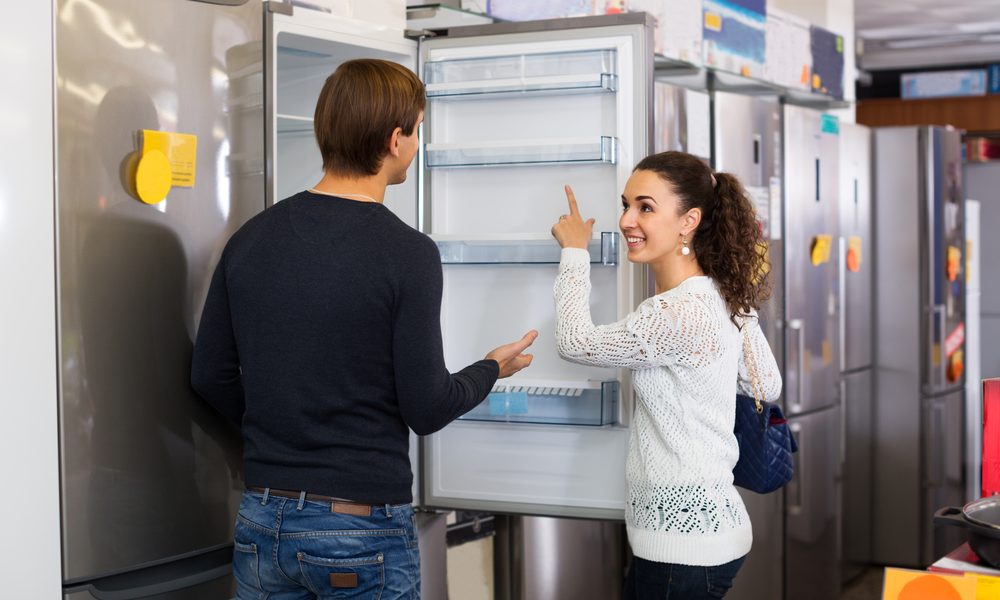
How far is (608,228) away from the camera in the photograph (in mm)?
2352

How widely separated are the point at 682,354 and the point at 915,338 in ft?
10.2

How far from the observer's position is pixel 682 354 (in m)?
1.94

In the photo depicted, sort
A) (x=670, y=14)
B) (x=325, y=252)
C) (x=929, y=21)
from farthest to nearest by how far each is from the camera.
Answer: (x=929, y=21) → (x=670, y=14) → (x=325, y=252)

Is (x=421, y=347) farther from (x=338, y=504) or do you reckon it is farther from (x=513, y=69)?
(x=513, y=69)

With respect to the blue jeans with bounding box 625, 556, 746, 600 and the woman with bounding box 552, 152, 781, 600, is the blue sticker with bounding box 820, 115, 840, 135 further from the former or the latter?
the blue jeans with bounding box 625, 556, 746, 600

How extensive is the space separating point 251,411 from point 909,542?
153 inches

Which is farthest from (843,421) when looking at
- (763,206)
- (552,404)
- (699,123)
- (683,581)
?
(683,581)

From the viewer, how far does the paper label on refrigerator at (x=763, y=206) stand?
362cm

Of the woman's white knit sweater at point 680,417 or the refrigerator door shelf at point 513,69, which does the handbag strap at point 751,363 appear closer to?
the woman's white knit sweater at point 680,417

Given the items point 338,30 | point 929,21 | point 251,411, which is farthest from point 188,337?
point 929,21

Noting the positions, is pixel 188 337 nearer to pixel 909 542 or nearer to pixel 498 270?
pixel 498 270

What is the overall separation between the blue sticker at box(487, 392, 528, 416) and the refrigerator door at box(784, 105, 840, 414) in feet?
5.73

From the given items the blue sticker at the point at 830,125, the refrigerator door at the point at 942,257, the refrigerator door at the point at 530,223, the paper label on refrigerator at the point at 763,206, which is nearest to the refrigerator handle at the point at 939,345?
the refrigerator door at the point at 942,257

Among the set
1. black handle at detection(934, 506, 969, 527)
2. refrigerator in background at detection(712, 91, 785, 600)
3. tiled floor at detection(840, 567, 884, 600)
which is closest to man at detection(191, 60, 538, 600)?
black handle at detection(934, 506, 969, 527)
